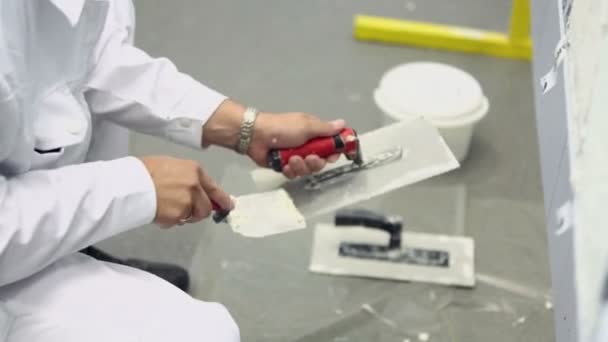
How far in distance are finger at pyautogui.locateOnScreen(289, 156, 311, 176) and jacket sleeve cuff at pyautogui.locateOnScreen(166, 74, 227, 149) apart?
13cm

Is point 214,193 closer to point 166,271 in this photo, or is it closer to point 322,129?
point 322,129

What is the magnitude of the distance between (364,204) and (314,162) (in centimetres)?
42

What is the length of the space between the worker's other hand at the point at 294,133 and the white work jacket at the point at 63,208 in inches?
10.3

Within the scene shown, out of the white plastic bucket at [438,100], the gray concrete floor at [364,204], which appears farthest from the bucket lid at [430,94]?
the gray concrete floor at [364,204]

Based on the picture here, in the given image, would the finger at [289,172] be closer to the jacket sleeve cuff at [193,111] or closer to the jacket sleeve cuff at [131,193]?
the jacket sleeve cuff at [193,111]

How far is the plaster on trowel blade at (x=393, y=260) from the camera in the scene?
4.73 feet

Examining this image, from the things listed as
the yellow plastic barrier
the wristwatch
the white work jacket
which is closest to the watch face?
the wristwatch

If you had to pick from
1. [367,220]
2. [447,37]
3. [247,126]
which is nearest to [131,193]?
[247,126]

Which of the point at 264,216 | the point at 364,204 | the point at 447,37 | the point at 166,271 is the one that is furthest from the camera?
the point at 447,37

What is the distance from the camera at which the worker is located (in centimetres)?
90

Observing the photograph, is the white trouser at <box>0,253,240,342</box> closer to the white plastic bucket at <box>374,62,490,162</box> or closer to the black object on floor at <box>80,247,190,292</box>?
the black object on floor at <box>80,247,190,292</box>

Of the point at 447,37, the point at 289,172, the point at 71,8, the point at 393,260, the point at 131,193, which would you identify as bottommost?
the point at 393,260

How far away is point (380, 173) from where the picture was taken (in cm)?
122

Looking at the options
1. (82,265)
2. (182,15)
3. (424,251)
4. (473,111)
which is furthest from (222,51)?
(82,265)
